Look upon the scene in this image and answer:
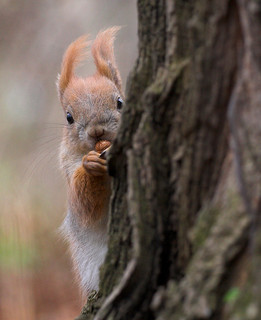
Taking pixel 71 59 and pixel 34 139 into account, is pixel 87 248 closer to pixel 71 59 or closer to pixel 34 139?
pixel 71 59

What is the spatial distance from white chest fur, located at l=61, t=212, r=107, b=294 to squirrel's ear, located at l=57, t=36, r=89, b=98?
752 mm

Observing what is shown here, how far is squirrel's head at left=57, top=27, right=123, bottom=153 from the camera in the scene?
222 centimetres

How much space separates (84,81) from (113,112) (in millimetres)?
389

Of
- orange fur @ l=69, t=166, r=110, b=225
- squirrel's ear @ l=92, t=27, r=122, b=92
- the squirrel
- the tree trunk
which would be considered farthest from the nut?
the tree trunk

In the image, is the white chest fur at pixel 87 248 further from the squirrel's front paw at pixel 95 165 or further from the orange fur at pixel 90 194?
the squirrel's front paw at pixel 95 165

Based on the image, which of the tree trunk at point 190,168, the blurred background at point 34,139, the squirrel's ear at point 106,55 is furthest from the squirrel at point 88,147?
the blurred background at point 34,139

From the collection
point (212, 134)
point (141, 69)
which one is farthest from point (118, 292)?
point (141, 69)

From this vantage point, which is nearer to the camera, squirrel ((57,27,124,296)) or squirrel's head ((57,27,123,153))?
squirrel ((57,27,124,296))

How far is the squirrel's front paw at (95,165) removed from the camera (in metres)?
1.90

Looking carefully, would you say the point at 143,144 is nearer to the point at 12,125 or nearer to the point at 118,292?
the point at 118,292

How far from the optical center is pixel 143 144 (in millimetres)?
1127

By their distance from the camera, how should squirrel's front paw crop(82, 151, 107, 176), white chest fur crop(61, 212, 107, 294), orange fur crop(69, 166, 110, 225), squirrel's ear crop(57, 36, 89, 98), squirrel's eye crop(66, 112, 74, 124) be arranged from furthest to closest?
squirrel's ear crop(57, 36, 89, 98), squirrel's eye crop(66, 112, 74, 124), white chest fur crop(61, 212, 107, 294), orange fur crop(69, 166, 110, 225), squirrel's front paw crop(82, 151, 107, 176)

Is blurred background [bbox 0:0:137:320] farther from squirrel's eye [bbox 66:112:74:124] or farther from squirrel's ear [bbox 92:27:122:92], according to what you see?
squirrel's eye [bbox 66:112:74:124]

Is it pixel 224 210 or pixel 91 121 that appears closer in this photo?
pixel 224 210
